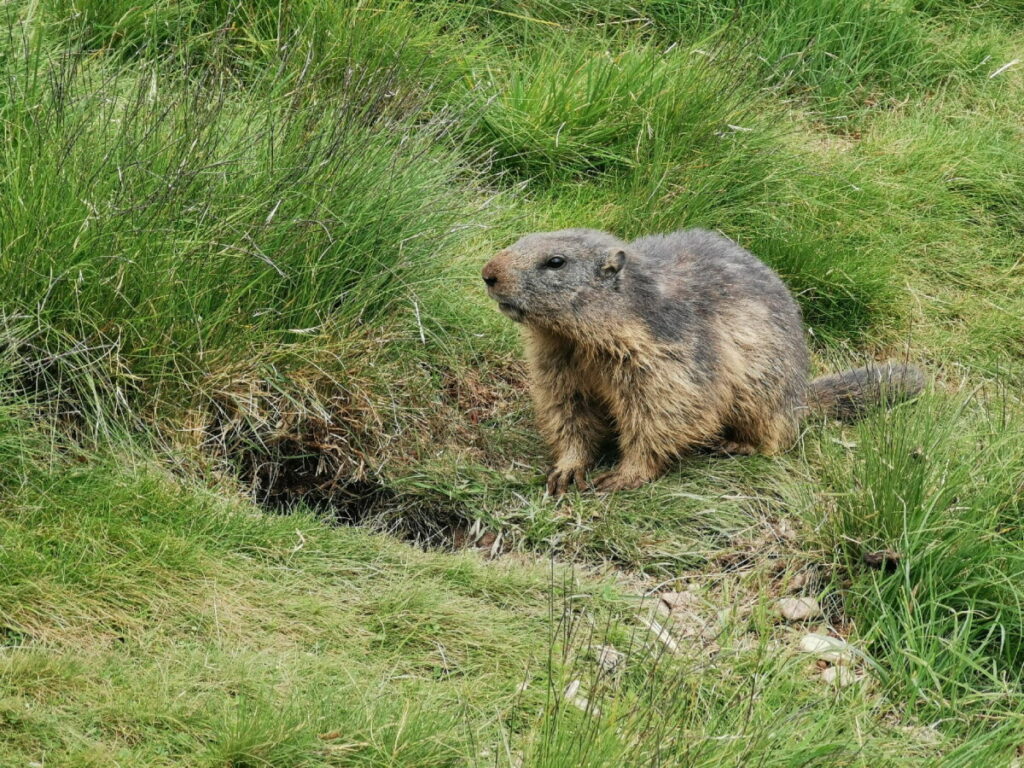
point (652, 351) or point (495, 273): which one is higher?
point (495, 273)

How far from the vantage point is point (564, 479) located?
5301 millimetres

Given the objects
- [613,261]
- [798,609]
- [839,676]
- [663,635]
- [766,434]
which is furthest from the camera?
[766,434]

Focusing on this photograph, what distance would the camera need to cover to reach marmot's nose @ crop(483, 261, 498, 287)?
5031 mm

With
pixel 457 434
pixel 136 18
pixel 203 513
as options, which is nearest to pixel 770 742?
pixel 203 513

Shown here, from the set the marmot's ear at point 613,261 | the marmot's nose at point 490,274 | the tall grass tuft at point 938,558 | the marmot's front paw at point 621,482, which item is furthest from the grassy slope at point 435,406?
the marmot's ear at point 613,261

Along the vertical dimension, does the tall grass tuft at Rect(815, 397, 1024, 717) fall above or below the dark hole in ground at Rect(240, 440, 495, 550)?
above

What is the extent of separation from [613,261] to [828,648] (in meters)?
1.73

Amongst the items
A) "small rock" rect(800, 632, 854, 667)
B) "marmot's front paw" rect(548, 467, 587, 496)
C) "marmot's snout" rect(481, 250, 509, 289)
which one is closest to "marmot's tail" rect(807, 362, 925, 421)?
"marmot's front paw" rect(548, 467, 587, 496)

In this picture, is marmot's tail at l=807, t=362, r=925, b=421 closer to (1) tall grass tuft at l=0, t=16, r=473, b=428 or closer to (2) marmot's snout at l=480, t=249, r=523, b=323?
(2) marmot's snout at l=480, t=249, r=523, b=323

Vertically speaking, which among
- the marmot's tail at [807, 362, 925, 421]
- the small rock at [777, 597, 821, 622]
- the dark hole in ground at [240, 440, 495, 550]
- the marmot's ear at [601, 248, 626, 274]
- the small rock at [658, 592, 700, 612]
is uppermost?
the marmot's ear at [601, 248, 626, 274]

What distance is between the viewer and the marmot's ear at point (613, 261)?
514 centimetres

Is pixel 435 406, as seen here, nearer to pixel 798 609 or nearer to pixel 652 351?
pixel 652 351

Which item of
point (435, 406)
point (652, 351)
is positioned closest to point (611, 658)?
point (652, 351)

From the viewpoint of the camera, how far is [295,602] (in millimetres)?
4148
